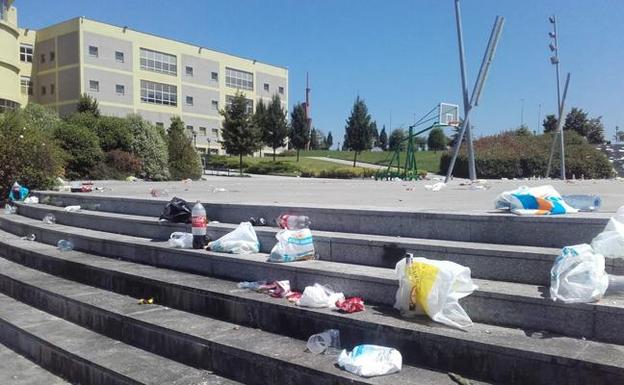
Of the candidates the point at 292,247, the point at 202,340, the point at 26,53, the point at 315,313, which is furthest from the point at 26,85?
the point at 315,313

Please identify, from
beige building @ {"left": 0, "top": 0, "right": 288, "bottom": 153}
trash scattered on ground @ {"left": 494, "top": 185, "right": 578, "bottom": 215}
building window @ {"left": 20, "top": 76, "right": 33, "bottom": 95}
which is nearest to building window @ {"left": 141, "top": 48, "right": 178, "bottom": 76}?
Answer: beige building @ {"left": 0, "top": 0, "right": 288, "bottom": 153}

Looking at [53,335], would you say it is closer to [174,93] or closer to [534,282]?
[534,282]

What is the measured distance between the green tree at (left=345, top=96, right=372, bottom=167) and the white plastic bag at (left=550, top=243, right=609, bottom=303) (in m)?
52.1

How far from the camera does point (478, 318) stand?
3363 mm

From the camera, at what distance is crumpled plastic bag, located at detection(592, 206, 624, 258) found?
3352 mm

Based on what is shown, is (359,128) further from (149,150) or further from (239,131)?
(149,150)

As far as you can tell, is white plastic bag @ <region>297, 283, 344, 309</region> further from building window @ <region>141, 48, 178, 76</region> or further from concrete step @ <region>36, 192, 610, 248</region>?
building window @ <region>141, 48, 178, 76</region>

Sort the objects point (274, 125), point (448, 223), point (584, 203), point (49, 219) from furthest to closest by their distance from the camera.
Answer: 1. point (274, 125)
2. point (49, 219)
3. point (584, 203)
4. point (448, 223)

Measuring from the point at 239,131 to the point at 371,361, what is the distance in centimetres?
4090

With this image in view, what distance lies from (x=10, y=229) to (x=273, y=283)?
7.46m

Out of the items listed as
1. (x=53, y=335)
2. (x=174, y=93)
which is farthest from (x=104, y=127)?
(x=174, y=93)


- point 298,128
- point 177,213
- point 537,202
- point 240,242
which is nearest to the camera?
point 537,202

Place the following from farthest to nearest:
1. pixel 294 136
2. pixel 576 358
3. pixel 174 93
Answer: pixel 174 93 < pixel 294 136 < pixel 576 358

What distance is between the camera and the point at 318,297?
3842 millimetres
